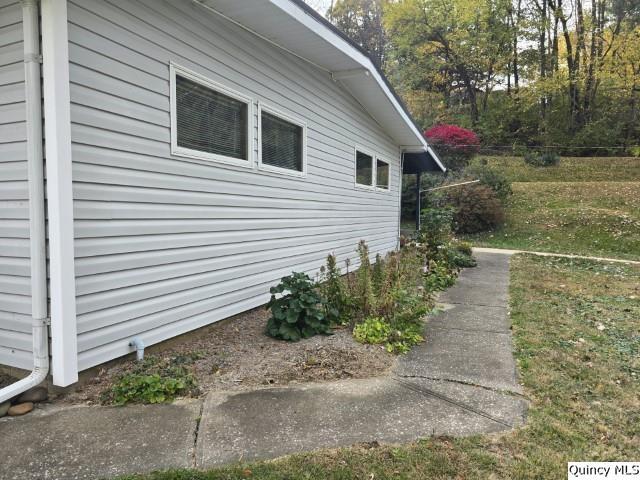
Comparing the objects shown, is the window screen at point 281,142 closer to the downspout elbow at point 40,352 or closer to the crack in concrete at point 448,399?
the downspout elbow at point 40,352

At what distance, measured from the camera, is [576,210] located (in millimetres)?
14875

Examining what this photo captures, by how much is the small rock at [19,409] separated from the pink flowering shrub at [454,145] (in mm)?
18974

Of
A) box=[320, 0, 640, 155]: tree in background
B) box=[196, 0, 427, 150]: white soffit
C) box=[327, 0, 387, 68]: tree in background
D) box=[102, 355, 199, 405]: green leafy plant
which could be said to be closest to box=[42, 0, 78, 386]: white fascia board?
box=[102, 355, 199, 405]: green leafy plant

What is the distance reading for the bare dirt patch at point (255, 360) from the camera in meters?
3.00

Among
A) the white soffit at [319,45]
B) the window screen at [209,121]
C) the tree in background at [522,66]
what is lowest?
the window screen at [209,121]

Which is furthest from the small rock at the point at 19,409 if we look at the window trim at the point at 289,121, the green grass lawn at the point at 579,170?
the green grass lawn at the point at 579,170

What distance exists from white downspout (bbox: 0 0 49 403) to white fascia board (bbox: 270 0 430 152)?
6.76ft

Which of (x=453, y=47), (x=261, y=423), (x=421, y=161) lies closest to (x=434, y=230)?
(x=421, y=161)

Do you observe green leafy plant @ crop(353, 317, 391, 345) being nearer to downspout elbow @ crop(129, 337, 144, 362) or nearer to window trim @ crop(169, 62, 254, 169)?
downspout elbow @ crop(129, 337, 144, 362)

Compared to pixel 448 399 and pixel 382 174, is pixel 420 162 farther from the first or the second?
pixel 448 399

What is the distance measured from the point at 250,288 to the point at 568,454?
338 cm

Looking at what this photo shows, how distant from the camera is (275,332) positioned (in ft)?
13.4

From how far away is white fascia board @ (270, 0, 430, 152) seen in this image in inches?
161

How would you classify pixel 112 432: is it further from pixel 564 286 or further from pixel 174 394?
pixel 564 286
